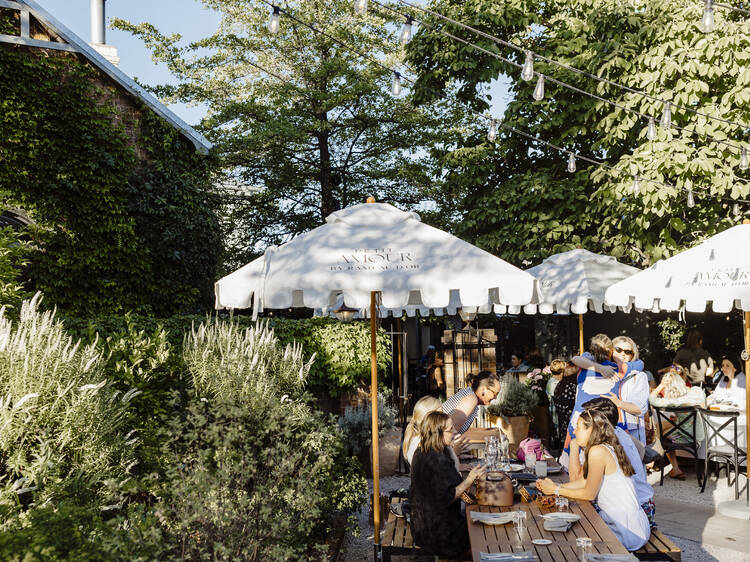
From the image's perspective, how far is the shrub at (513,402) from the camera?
9102 mm

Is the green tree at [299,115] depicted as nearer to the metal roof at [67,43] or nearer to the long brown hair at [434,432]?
the metal roof at [67,43]

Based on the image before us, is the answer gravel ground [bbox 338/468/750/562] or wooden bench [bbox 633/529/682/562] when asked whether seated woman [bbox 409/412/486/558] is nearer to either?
gravel ground [bbox 338/468/750/562]

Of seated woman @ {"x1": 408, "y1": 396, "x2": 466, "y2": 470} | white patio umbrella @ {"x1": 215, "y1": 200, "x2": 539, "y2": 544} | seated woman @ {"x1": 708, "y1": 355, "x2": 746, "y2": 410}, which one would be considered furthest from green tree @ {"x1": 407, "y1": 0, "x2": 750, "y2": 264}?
white patio umbrella @ {"x1": 215, "y1": 200, "x2": 539, "y2": 544}

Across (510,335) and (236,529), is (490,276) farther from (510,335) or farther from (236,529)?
(510,335)

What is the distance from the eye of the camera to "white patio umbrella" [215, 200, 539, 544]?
4.13 m

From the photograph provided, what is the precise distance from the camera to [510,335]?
2025 cm

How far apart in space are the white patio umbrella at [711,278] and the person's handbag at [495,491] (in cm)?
297

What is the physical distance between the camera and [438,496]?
4.09m

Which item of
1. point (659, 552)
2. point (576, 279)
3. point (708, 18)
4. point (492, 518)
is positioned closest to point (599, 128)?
point (576, 279)

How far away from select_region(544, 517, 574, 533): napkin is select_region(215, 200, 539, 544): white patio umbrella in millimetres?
1323

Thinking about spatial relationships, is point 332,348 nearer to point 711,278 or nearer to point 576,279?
point 576,279

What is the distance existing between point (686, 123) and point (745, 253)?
541cm

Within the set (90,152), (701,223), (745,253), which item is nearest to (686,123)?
A: (701,223)

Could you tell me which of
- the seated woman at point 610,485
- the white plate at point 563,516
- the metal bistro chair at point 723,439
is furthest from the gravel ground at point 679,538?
the seated woman at point 610,485
